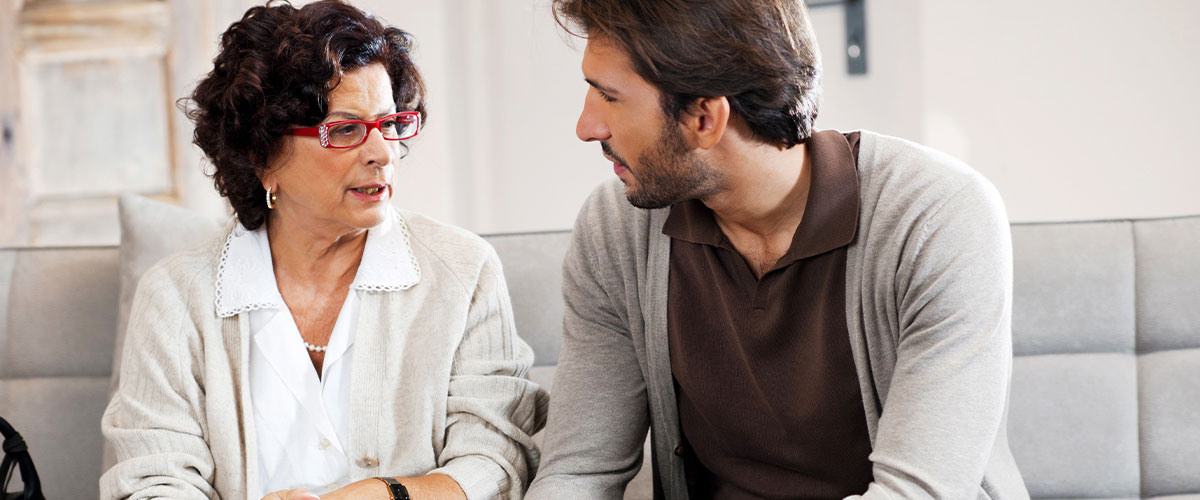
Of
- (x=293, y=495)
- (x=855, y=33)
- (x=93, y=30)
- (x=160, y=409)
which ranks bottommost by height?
(x=293, y=495)

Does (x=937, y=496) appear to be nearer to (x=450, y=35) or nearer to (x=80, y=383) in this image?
(x=80, y=383)

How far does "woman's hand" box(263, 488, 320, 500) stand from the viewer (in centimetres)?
139

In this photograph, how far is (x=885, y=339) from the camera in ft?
4.07

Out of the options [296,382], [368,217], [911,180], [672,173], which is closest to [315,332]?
[296,382]

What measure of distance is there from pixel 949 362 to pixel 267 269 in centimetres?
107

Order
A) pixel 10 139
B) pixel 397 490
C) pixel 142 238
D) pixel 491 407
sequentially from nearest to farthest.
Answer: pixel 397 490
pixel 491 407
pixel 142 238
pixel 10 139

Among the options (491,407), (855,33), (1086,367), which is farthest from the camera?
(855,33)

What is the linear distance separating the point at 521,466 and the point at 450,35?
1.95 m

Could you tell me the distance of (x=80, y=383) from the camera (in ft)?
6.41

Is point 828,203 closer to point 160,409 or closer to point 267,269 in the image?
point 267,269

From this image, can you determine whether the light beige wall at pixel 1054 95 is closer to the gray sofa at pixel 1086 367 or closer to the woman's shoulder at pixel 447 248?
the gray sofa at pixel 1086 367

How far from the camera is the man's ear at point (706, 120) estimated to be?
1.26m

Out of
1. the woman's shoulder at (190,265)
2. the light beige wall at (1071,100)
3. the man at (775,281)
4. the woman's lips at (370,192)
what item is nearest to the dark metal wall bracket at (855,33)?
the light beige wall at (1071,100)

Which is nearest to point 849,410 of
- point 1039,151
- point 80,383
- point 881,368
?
point 881,368
